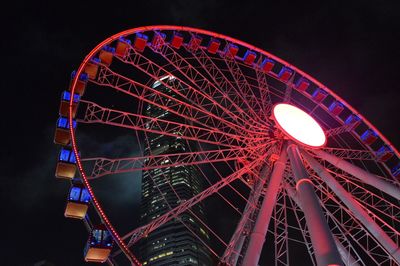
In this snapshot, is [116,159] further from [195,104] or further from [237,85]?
[237,85]

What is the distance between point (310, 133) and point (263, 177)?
264 centimetres

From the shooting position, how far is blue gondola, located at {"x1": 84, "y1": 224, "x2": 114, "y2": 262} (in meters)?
13.0

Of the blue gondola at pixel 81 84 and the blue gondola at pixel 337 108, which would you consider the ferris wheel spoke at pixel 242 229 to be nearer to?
the blue gondola at pixel 337 108

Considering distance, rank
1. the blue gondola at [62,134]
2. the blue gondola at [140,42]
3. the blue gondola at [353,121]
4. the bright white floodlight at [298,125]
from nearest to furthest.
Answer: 1. the blue gondola at [62,134]
2. the bright white floodlight at [298,125]
3. the blue gondola at [140,42]
4. the blue gondola at [353,121]

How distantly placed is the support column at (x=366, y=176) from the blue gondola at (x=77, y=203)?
912 cm

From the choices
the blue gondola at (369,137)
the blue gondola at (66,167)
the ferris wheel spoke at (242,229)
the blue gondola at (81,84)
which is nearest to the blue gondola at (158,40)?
the blue gondola at (81,84)

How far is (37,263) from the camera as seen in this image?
2864 inches

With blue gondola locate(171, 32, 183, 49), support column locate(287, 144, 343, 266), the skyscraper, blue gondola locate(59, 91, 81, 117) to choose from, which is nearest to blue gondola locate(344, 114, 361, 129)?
support column locate(287, 144, 343, 266)

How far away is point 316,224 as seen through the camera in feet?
39.9

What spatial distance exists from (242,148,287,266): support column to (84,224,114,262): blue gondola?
416 centimetres

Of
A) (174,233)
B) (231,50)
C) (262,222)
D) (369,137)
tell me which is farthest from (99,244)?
(174,233)

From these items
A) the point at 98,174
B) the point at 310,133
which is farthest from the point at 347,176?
the point at 98,174

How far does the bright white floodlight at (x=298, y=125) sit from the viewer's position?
17.5 meters

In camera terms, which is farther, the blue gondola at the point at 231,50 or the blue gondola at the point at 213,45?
the blue gondola at the point at 231,50
